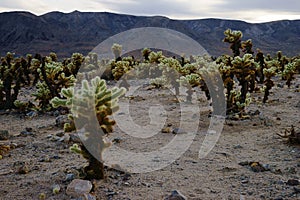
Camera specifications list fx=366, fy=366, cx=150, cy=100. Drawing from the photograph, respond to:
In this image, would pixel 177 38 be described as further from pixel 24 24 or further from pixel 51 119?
pixel 51 119

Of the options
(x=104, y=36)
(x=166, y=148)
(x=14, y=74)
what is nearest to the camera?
(x=166, y=148)

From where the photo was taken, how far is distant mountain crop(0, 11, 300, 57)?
8281 cm

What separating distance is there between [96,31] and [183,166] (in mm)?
101632

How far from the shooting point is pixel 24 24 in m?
91.4

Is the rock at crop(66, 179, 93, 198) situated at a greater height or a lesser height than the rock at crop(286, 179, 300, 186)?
lesser

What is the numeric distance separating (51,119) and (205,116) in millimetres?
4208

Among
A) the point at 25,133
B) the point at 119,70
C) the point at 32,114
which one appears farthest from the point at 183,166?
the point at 119,70

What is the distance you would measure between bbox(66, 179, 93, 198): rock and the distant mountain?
6853cm

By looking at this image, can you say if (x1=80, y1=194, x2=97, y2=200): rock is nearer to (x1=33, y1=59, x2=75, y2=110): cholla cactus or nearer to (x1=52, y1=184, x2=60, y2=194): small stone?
(x1=52, y1=184, x2=60, y2=194): small stone

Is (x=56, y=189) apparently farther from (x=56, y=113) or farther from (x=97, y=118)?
(x=56, y=113)

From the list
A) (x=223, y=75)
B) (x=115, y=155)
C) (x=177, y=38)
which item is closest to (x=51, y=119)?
(x=115, y=155)

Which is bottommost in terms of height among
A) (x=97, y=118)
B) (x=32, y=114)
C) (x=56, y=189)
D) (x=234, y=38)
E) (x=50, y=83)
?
(x=32, y=114)

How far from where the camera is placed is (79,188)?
4.75m

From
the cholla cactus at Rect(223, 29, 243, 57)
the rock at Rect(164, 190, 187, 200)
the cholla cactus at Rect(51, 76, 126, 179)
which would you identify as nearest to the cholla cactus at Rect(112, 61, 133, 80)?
the cholla cactus at Rect(223, 29, 243, 57)
